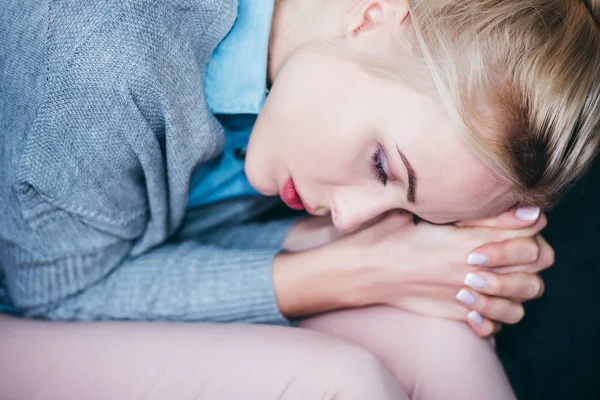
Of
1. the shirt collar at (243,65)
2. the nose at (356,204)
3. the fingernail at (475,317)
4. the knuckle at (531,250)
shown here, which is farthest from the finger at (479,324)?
the shirt collar at (243,65)

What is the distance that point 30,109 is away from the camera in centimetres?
83

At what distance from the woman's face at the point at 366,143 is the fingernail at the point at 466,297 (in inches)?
5.5

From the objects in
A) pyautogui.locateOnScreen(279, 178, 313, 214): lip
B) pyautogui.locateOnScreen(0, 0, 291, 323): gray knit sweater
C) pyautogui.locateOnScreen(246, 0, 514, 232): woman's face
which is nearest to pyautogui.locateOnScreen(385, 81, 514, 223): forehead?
pyautogui.locateOnScreen(246, 0, 514, 232): woman's face

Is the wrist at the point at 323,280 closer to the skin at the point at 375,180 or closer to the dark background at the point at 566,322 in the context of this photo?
the skin at the point at 375,180

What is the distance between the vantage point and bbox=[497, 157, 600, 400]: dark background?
1106mm

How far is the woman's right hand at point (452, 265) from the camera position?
3.30ft

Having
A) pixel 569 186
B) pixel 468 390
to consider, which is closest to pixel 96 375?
pixel 468 390

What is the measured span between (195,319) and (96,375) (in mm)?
210

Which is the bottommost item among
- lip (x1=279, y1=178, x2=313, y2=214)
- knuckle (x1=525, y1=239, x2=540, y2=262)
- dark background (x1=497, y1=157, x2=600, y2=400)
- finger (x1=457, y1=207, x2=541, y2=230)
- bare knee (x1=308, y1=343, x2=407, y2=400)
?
dark background (x1=497, y1=157, x2=600, y2=400)

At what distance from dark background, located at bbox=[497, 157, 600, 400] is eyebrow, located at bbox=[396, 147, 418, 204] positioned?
445 mm

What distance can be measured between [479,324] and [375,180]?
34cm

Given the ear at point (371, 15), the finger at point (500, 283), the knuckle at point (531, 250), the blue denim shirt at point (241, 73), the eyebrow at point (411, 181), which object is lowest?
the finger at point (500, 283)

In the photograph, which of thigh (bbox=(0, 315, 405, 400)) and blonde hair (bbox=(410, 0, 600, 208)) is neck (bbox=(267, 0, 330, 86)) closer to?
blonde hair (bbox=(410, 0, 600, 208))

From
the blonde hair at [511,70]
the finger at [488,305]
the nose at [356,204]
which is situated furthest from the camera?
the finger at [488,305]
